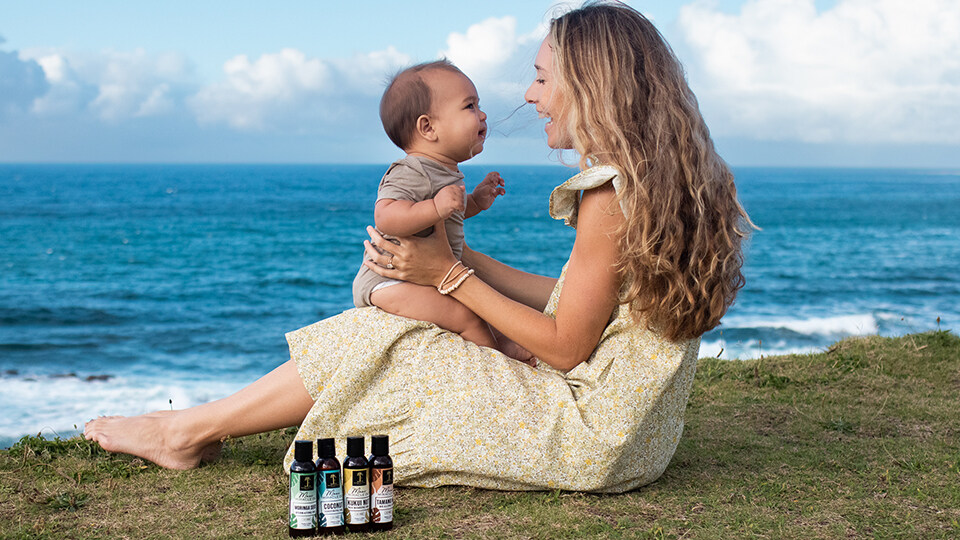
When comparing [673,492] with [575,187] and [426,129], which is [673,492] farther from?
[426,129]

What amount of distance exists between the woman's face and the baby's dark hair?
1.15ft

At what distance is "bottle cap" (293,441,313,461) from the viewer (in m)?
2.47

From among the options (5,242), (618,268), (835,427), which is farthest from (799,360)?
(5,242)

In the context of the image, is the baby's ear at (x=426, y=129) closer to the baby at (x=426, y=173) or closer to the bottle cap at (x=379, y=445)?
the baby at (x=426, y=173)

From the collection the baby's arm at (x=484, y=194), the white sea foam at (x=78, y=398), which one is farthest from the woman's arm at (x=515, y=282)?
the white sea foam at (x=78, y=398)

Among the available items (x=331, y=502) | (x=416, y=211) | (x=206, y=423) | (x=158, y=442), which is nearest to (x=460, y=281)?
(x=416, y=211)

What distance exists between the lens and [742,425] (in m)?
4.14

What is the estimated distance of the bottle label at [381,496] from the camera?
258 centimetres

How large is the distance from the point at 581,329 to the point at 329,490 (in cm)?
97

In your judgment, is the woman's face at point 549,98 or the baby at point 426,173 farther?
the baby at point 426,173

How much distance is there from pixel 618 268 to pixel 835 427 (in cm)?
198

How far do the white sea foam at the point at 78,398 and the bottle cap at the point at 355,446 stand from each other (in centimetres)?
586

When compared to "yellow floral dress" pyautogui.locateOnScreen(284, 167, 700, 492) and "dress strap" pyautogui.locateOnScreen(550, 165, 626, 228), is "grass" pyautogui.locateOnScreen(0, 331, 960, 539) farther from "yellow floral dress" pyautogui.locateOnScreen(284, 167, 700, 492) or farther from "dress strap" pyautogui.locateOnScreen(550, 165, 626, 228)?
"dress strap" pyautogui.locateOnScreen(550, 165, 626, 228)

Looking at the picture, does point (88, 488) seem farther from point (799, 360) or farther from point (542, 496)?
point (799, 360)
